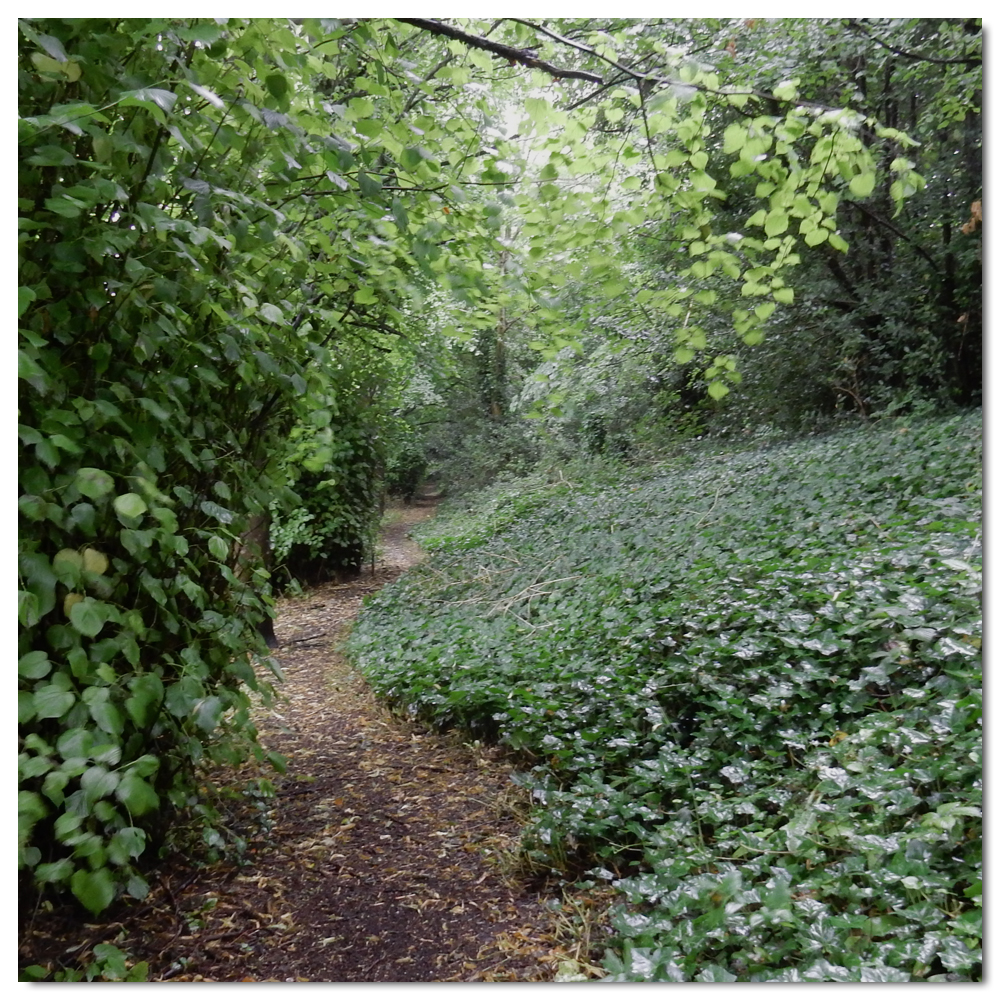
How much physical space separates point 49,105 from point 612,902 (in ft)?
8.56

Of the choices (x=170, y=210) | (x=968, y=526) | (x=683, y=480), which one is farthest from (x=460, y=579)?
(x=170, y=210)

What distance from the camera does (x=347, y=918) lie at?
2.15 m

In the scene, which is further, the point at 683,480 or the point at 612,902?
the point at 683,480

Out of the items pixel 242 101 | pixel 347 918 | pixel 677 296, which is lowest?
pixel 347 918

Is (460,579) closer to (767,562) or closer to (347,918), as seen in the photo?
(767,562)

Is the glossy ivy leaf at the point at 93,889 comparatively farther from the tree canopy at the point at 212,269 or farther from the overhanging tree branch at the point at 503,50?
the overhanging tree branch at the point at 503,50

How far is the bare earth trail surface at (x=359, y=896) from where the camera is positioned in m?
1.91

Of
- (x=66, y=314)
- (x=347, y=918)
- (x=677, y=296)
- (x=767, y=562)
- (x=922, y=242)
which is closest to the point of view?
(x=66, y=314)

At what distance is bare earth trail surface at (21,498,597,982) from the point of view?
1.91 metres

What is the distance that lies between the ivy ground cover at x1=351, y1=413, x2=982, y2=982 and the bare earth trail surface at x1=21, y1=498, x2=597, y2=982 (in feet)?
0.77

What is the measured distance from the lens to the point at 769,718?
2.46 m

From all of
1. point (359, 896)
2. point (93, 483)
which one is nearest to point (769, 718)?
point (359, 896)

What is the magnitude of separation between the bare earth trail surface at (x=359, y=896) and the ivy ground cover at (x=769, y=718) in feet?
0.77

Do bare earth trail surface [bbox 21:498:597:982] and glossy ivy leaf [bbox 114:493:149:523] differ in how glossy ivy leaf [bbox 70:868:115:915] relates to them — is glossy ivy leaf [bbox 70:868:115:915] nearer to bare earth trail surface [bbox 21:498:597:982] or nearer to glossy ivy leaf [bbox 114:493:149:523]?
bare earth trail surface [bbox 21:498:597:982]
